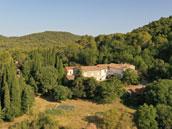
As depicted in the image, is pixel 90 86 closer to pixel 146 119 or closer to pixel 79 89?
pixel 79 89

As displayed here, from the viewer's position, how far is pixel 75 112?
90.0ft

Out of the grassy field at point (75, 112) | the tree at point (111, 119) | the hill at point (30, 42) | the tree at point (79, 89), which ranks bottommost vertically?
the grassy field at point (75, 112)

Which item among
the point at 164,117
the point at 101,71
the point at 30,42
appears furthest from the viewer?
the point at 30,42

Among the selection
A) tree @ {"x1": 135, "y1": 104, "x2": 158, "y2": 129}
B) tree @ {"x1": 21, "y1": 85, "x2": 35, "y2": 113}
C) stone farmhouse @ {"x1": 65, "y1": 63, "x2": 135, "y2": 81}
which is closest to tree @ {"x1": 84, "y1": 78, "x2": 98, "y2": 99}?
stone farmhouse @ {"x1": 65, "y1": 63, "x2": 135, "y2": 81}

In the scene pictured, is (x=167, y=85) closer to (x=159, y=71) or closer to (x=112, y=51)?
(x=159, y=71)

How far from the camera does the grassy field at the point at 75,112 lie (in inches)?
909

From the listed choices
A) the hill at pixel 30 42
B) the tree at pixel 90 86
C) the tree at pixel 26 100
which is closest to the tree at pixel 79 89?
the tree at pixel 90 86

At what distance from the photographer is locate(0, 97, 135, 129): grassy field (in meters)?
23.1

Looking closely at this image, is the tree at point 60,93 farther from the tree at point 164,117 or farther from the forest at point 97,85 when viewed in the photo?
the tree at point 164,117

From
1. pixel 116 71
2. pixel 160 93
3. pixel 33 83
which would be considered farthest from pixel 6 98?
pixel 116 71

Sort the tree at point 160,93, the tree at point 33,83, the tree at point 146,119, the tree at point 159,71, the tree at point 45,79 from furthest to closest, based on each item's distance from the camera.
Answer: the tree at point 159,71
the tree at point 33,83
the tree at point 45,79
the tree at point 160,93
the tree at point 146,119

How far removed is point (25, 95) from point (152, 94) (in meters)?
23.7

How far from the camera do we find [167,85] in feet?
97.5

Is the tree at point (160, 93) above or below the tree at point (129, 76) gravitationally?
below
